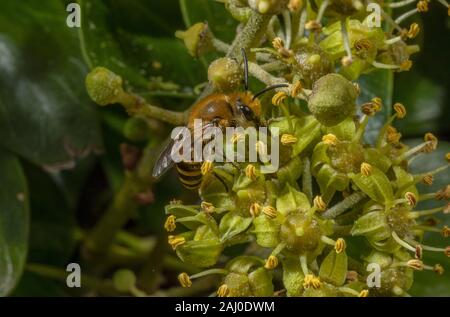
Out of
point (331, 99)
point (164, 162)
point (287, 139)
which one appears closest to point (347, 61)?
point (331, 99)

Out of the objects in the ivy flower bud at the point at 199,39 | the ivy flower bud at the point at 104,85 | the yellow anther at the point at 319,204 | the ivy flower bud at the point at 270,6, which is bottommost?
the yellow anther at the point at 319,204

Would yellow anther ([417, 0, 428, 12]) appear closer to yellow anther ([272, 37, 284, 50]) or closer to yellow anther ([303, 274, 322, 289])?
yellow anther ([272, 37, 284, 50])

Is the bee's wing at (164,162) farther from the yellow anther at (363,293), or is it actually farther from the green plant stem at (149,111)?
the yellow anther at (363,293)

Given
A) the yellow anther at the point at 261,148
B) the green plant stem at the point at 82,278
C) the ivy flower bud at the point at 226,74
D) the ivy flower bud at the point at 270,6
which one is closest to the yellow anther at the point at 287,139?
the yellow anther at the point at 261,148

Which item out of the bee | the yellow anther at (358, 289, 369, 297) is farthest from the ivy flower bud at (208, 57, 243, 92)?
the yellow anther at (358, 289, 369, 297)

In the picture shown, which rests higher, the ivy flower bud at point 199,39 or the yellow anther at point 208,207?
the ivy flower bud at point 199,39

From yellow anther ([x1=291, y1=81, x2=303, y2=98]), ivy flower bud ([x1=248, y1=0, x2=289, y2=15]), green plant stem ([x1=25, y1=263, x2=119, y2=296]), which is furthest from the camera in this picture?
green plant stem ([x1=25, y1=263, x2=119, y2=296])
